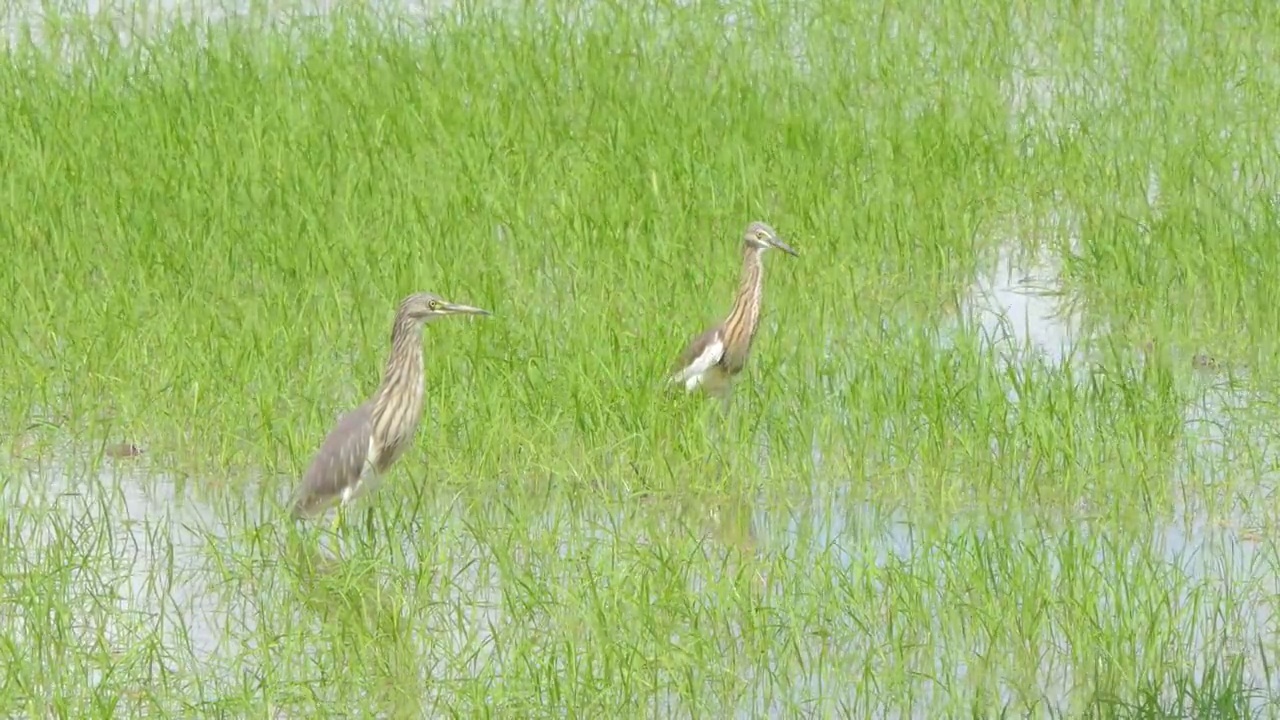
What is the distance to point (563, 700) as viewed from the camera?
5.78 meters

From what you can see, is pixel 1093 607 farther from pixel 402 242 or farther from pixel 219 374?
pixel 402 242

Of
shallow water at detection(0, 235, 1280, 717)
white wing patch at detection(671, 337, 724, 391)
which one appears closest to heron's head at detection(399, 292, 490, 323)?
shallow water at detection(0, 235, 1280, 717)

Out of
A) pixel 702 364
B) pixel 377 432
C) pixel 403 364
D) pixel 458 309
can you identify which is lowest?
pixel 377 432

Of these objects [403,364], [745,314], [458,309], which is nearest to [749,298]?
[745,314]

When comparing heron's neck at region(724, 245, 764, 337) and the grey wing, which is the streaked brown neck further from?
the grey wing

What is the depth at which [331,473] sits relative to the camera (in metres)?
7.09

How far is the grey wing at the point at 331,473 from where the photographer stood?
7.09 meters

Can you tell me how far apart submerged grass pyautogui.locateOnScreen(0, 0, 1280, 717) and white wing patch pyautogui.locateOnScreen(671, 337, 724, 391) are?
0.10m

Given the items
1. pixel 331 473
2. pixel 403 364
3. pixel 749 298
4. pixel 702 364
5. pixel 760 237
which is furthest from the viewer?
pixel 760 237

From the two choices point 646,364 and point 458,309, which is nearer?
point 458,309

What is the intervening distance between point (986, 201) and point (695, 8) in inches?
156

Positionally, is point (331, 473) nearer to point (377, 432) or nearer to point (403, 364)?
point (377, 432)

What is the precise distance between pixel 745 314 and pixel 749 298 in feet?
0.45

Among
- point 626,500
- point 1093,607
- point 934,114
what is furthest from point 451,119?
point 1093,607
